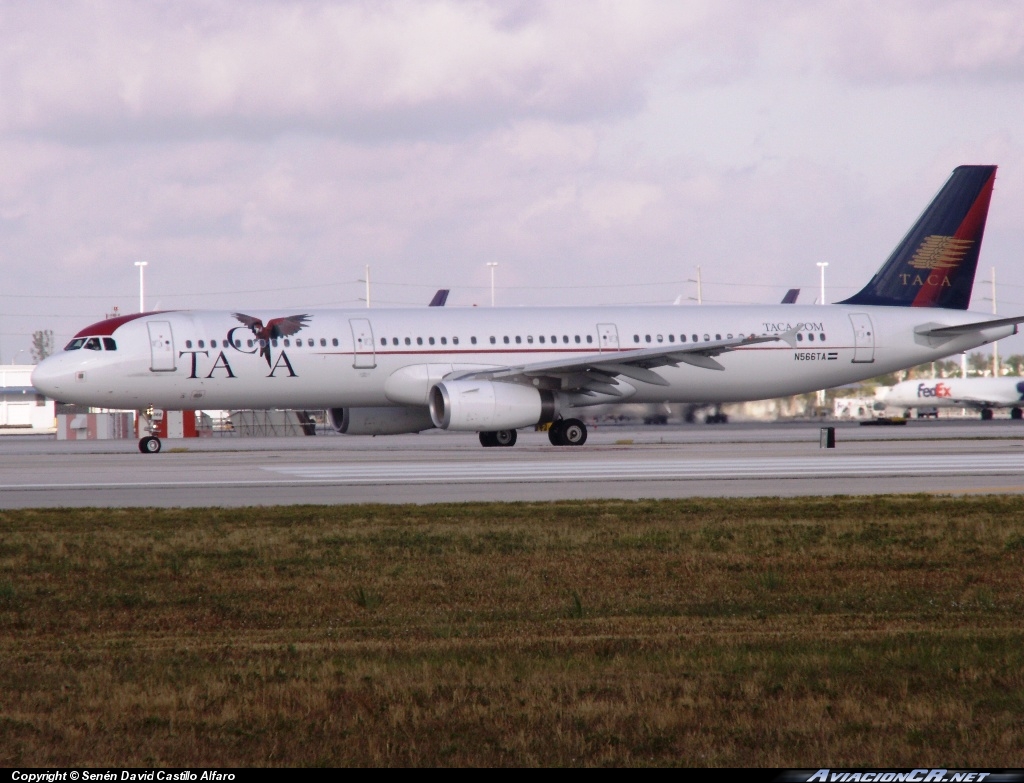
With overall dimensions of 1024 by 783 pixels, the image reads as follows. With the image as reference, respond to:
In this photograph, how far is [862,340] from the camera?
36.3 m

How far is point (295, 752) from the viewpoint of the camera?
19.2ft

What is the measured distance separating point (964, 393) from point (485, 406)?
221 ft

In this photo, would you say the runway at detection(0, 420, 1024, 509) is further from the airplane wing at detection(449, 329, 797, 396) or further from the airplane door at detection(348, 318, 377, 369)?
the airplane door at detection(348, 318, 377, 369)

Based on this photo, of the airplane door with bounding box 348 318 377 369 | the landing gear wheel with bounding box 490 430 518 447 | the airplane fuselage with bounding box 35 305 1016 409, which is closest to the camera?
the airplane fuselage with bounding box 35 305 1016 409

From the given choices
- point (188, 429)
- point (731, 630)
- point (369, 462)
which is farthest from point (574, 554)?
point (188, 429)

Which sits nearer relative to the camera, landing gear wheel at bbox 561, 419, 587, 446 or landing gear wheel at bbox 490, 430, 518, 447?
landing gear wheel at bbox 561, 419, 587, 446

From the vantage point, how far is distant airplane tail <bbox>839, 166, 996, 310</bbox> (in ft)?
124

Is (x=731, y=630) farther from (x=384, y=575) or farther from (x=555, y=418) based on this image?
(x=555, y=418)

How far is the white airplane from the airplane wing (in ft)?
189

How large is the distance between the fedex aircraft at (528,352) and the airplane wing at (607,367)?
0.06 metres

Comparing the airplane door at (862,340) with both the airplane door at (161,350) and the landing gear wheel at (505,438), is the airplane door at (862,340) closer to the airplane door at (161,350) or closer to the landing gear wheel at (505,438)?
the landing gear wheel at (505,438)

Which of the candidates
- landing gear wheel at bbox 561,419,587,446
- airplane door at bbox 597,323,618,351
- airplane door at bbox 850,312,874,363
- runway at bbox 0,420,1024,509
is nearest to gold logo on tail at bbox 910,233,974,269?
airplane door at bbox 850,312,874,363

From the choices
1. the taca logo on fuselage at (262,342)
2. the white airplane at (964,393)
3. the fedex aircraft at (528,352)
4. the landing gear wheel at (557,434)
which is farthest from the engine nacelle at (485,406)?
the white airplane at (964,393)

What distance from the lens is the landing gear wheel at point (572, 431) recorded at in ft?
111
